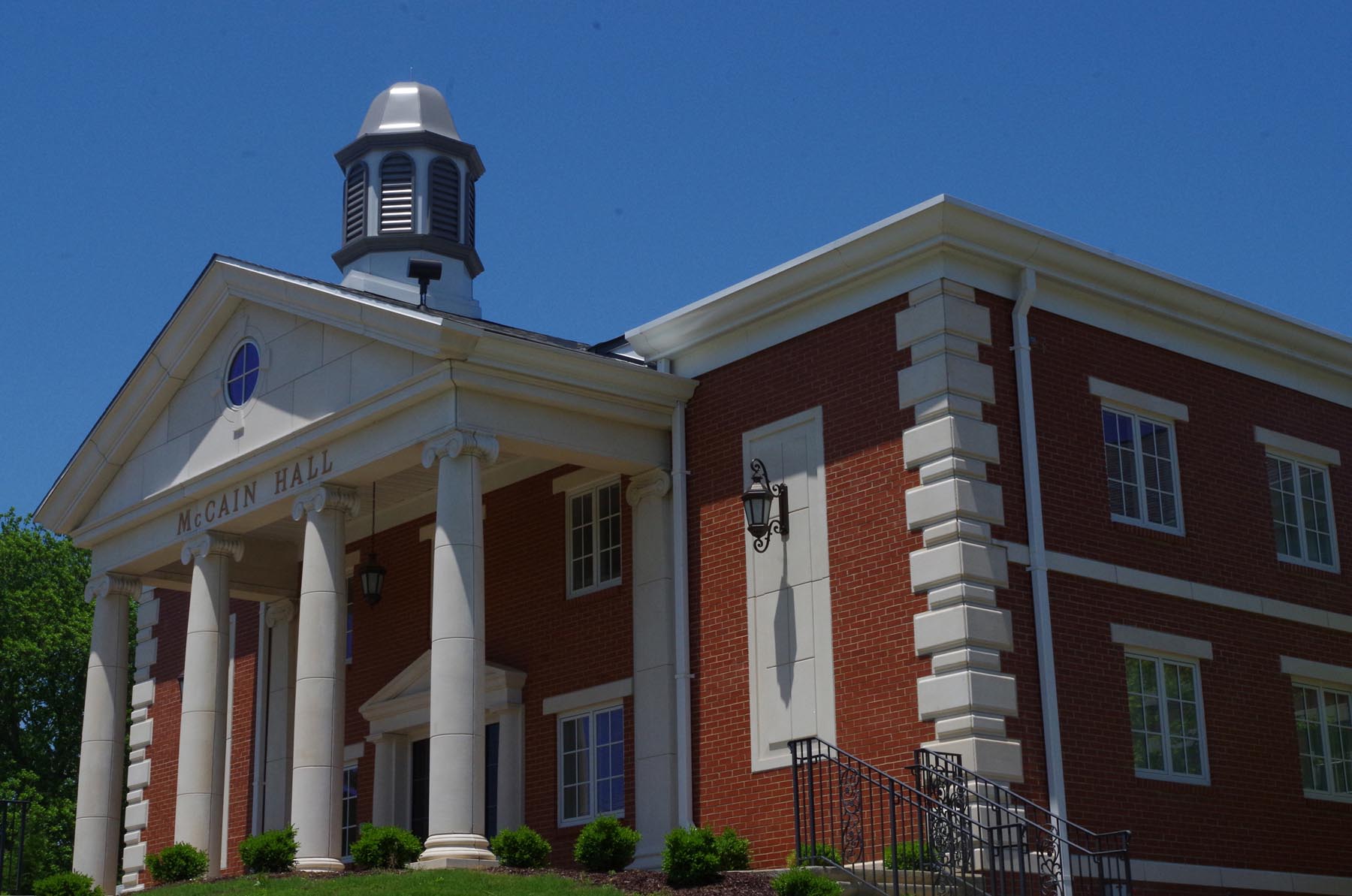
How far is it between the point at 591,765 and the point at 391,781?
395 centimetres

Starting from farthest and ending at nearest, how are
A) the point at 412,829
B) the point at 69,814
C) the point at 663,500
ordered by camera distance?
1. the point at 69,814
2. the point at 412,829
3. the point at 663,500

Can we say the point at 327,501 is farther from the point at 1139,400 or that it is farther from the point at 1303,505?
the point at 1303,505

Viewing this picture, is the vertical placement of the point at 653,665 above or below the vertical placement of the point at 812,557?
below

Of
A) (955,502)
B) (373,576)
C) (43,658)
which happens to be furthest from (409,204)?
(43,658)

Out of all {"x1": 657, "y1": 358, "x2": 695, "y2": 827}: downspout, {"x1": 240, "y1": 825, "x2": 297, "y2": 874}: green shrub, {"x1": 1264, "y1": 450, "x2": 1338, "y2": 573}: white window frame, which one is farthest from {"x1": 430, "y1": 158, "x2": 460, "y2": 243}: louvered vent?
{"x1": 1264, "y1": 450, "x2": 1338, "y2": 573}: white window frame

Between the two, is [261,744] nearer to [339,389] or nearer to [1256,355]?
[339,389]

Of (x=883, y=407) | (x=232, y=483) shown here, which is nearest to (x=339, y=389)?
(x=232, y=483)

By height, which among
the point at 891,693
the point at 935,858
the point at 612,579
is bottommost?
the point at 935,858

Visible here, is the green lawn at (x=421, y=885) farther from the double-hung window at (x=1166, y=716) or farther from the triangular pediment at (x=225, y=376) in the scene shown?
the double-hung window at (x=1166, y=716)

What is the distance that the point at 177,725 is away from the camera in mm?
28734

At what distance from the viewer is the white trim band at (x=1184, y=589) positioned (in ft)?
60.1

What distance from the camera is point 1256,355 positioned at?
2173 centimetres

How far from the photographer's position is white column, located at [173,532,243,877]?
21.8 meters

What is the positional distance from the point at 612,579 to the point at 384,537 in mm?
5206
